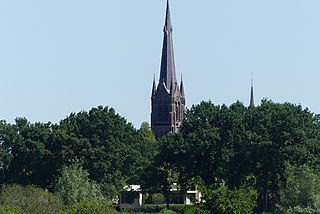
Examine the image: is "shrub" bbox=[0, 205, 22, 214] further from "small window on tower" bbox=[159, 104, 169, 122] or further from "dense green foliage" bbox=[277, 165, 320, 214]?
"small window on tower" bbox=[159, 104, 169, 122]

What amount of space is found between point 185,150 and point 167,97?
79360 millimetres

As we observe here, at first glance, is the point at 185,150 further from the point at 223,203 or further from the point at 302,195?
the point at 223,203

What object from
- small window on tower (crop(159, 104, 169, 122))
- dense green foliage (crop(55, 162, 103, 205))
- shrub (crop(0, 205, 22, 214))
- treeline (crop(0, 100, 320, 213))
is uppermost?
small window on tower (crop(159, 104, 169, 122))

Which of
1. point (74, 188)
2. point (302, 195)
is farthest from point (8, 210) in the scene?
point (302, 195)

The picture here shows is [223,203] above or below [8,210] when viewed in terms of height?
above

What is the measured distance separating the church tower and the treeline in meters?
74.1

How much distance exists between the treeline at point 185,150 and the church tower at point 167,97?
243 feet

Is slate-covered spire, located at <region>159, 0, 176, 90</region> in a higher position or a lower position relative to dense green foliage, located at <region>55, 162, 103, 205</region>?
higher

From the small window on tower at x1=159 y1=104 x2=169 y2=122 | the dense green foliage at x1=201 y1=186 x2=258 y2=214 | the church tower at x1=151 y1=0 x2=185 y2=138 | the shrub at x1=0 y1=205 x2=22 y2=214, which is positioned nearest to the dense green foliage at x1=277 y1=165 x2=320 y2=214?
the dense green foliage at x1=201 y1=186 x2=258 y2=214

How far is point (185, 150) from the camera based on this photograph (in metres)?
73.9

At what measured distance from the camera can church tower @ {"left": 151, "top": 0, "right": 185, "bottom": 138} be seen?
152 m

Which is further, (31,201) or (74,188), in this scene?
(74,188)

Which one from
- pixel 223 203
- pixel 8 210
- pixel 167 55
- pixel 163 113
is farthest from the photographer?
pixel 163 113

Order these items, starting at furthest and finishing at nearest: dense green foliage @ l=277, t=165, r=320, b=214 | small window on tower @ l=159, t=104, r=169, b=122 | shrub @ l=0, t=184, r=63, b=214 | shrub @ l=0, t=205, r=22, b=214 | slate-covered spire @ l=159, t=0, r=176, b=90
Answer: small window on tower @ l=159, t=104, r=169, b=122
slate-covered spire @ l=159, t=0, r=176, b=90
dense green foliage @ l=277, t=165, r=320, b=214
shrub @ l=0, t=184, r=63, b=214
shrub @ l=0, t=205, r=22, b=214
